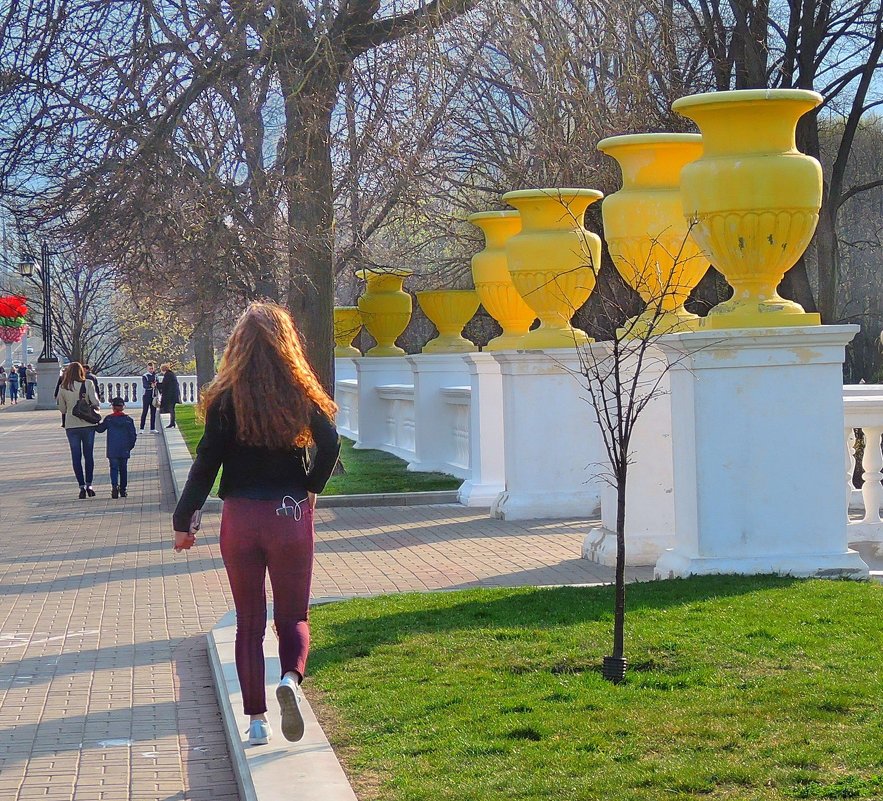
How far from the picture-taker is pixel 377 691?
6.43m

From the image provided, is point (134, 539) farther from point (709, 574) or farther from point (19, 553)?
point (709, 574)

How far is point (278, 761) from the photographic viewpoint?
536 centimetres

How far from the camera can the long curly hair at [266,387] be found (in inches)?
214

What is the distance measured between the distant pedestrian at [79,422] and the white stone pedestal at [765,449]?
11827 mm

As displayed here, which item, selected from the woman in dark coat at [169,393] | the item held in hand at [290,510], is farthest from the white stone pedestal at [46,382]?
the item held in hand at [290,510]

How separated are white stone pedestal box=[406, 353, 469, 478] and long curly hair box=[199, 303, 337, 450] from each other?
1519 cm

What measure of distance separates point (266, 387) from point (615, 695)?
2.06 metres

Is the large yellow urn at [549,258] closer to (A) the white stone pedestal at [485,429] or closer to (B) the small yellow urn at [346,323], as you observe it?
(A) the white stone pedestal at [485,429]

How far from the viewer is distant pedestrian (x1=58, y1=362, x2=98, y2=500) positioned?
1902 cm

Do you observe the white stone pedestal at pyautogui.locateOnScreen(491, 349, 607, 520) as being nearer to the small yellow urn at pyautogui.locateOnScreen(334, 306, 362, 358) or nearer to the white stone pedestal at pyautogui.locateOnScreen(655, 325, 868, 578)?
the white stone pedestal at pyautogui.locateOnScreen(655, 325, 868, 578)

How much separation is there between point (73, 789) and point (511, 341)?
34.1ft

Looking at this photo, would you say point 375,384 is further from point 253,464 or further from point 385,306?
point 253,464

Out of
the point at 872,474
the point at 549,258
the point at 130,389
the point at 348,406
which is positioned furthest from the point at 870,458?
the point at 130,389

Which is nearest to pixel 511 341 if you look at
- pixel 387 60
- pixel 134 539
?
pixel 387 60
